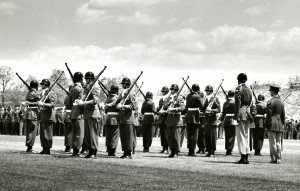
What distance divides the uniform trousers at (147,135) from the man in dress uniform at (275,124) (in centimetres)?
595

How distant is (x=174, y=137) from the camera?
55.4 feet

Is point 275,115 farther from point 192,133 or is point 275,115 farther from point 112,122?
point 112,122

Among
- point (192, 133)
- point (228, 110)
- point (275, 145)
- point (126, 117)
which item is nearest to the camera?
point (275, 145)

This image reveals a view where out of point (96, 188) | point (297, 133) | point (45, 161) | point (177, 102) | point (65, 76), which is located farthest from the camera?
point (65, 76)

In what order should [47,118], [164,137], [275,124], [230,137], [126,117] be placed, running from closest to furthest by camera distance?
[275,124], [126,117], [47,118], [230,137], [164,137]

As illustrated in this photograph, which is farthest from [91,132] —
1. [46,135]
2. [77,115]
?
[46,135]

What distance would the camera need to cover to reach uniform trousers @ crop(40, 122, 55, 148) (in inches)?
666

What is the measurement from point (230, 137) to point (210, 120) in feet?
5.05

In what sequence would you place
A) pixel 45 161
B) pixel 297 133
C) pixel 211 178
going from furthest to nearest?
pixel 297 133
pixel 45 161
pixel 211 178

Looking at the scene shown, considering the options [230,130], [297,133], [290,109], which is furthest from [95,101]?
[290,109]

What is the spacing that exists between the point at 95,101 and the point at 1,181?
619cm

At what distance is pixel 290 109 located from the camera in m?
94.2

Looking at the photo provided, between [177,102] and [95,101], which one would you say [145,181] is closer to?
[95,101]

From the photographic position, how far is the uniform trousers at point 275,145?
50.0 feet
